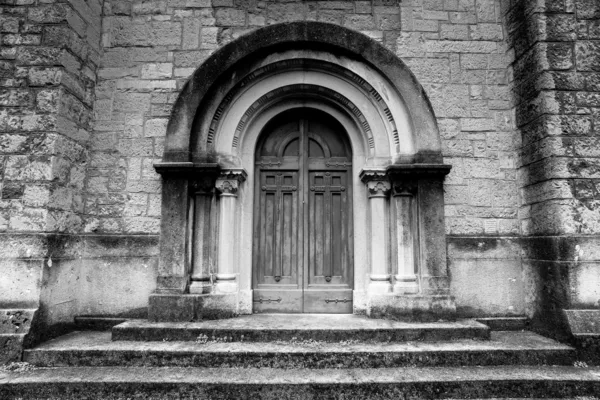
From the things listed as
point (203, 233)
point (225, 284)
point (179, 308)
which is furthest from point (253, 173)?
point (179, 308)

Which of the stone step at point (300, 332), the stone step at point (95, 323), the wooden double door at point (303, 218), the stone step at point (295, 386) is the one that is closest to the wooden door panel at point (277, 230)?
the wooden double door at point (303, 218)

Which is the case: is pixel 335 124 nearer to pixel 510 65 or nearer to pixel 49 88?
pixel 510 65

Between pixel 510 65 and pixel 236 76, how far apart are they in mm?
3479

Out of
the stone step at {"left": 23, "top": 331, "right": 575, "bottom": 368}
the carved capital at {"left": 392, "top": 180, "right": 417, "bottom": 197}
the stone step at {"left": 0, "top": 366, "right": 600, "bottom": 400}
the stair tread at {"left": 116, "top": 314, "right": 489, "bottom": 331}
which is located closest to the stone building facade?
the carved capital at {"left": 392, "top": 180, "right": 417, "bottom": 197}

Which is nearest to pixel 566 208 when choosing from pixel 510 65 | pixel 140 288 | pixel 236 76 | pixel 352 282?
pixel 510 65

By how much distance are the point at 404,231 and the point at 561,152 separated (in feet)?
6.09

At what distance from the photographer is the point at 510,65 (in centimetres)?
449

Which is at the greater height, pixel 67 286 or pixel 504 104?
pixel 504 104

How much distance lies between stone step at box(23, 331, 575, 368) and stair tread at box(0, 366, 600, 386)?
2.4 inches

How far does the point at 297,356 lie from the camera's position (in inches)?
133

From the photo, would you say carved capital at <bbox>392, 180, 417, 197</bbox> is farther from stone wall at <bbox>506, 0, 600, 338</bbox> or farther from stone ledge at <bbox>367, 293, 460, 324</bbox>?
stone wall at <bbox>506, 0, 600, 338</bbox>

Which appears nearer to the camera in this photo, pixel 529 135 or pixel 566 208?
pixel 566 208

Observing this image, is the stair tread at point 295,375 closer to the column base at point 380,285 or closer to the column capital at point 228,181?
the column base at point 380,285

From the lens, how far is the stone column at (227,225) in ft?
14.0
